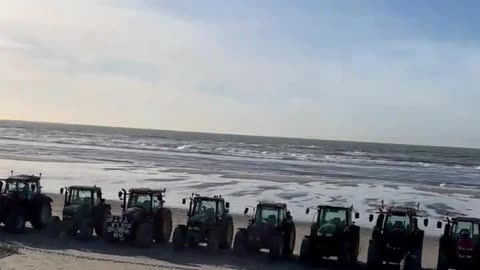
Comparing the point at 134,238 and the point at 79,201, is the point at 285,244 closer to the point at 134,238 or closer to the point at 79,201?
the point at 134,238

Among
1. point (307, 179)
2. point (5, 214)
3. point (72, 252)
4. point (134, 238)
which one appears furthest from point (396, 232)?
point (307, 179)

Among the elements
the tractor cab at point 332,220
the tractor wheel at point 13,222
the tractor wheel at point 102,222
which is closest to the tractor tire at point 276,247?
the tractor cab at point 332,220

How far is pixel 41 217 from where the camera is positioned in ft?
66.3

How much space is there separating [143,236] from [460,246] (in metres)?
8.38

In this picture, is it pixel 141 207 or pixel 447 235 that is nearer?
pixel 447 235

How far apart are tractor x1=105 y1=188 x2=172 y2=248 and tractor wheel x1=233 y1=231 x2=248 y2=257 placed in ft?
8.52

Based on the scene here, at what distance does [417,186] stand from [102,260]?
33756mm

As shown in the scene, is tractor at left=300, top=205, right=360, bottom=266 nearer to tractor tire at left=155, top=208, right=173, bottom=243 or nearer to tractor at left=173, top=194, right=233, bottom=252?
tractor at left=173, top=194, right=233, bottom=252

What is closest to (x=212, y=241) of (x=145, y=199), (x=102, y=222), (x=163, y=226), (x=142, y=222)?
(x=163, y=226)

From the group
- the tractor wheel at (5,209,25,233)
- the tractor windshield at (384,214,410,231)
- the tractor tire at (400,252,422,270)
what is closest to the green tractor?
the tractor wheel at (5,209,25,233)

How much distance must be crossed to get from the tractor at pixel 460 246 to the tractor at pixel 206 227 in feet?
19.1

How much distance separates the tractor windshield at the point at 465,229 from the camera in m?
16.6

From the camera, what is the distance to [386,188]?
139 ft

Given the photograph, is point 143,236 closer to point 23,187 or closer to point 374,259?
point 23,187
